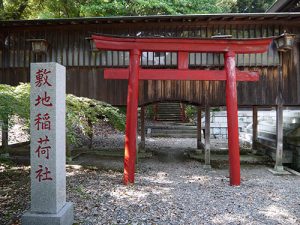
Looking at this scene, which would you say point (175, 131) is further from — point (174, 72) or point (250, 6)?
point (250, 6)

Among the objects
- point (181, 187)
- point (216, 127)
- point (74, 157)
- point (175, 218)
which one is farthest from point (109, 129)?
point (175, 218)

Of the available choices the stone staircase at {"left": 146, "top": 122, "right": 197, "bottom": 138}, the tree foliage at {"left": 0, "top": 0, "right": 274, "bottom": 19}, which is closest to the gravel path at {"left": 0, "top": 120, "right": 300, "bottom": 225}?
the tree foliage at {"left": 0, "top": 0, "right": 274, "bottom": 19}

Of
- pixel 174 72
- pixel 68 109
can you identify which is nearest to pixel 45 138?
pixel 68 109

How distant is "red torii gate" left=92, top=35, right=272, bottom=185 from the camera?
27.9 ft

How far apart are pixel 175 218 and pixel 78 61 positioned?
732 centimetres

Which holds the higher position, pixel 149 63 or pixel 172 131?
pixel 149 63

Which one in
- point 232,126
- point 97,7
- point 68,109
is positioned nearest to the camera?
point 68,109

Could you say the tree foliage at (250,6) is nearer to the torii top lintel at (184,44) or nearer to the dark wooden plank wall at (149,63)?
the dark wooden plank wall at (149,63)

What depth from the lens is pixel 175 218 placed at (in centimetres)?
601

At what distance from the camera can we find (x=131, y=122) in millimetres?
8523

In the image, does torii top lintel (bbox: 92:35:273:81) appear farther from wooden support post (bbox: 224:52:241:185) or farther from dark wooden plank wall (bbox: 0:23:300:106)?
dark wooden plank wall (bbox: 0:23:300:106)

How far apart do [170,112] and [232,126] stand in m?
17.0

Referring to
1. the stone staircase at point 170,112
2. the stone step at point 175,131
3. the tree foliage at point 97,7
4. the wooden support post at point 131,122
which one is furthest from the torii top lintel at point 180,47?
the stone staircase at point 170,112

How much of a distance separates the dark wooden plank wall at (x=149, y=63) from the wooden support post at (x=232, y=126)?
2467 mm
